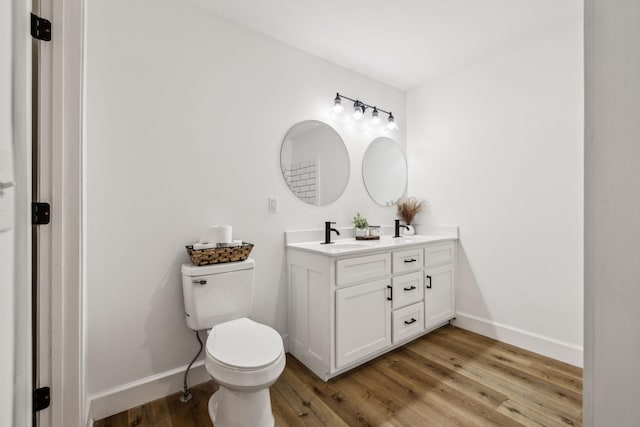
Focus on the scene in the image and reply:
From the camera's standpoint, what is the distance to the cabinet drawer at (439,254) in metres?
2.40

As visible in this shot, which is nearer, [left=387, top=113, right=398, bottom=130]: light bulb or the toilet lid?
the toilet lid

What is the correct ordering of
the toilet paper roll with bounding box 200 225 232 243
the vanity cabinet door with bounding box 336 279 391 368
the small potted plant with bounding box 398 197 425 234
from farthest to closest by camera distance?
1. the small potted plant with bounding box 398 197 425 234
2. the vanity cabinet door with bounding box 336 279 391 368
3. the toilet paper roll with bounding box 200 225 232 243

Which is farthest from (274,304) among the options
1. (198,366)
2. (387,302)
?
(387,302)

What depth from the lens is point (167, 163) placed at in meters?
1.72

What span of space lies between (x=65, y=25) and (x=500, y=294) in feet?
10.1

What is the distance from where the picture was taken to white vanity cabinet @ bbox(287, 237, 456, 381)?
1812 millimetres

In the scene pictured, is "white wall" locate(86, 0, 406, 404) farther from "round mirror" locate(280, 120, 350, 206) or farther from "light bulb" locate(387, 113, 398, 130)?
"light bulb" locate(387, 113, 398, 130)

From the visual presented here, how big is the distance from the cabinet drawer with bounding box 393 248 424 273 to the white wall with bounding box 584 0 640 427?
1595 millimetres

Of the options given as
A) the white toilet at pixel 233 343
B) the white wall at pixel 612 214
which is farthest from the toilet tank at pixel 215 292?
the white wall at pixel 612 214

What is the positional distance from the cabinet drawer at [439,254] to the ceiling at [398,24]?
63.4 inches

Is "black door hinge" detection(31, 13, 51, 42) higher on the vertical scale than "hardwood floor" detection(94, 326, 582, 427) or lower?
higher

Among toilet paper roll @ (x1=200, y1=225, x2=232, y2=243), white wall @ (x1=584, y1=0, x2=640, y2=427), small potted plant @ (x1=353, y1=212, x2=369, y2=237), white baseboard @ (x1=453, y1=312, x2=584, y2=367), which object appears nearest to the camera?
white wall @ (x1=584, y1=0, x2=640, y2=427)

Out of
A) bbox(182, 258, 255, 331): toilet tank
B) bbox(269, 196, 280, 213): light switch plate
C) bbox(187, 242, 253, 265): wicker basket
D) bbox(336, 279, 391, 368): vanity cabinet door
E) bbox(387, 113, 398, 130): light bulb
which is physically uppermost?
bbox(387, 113, 398, 130): light bulb

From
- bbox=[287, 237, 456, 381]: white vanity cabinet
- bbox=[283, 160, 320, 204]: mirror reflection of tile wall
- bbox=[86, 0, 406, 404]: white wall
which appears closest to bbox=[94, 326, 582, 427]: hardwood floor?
bbox=[287, 237, 456, 381]: white vanity cabinet
